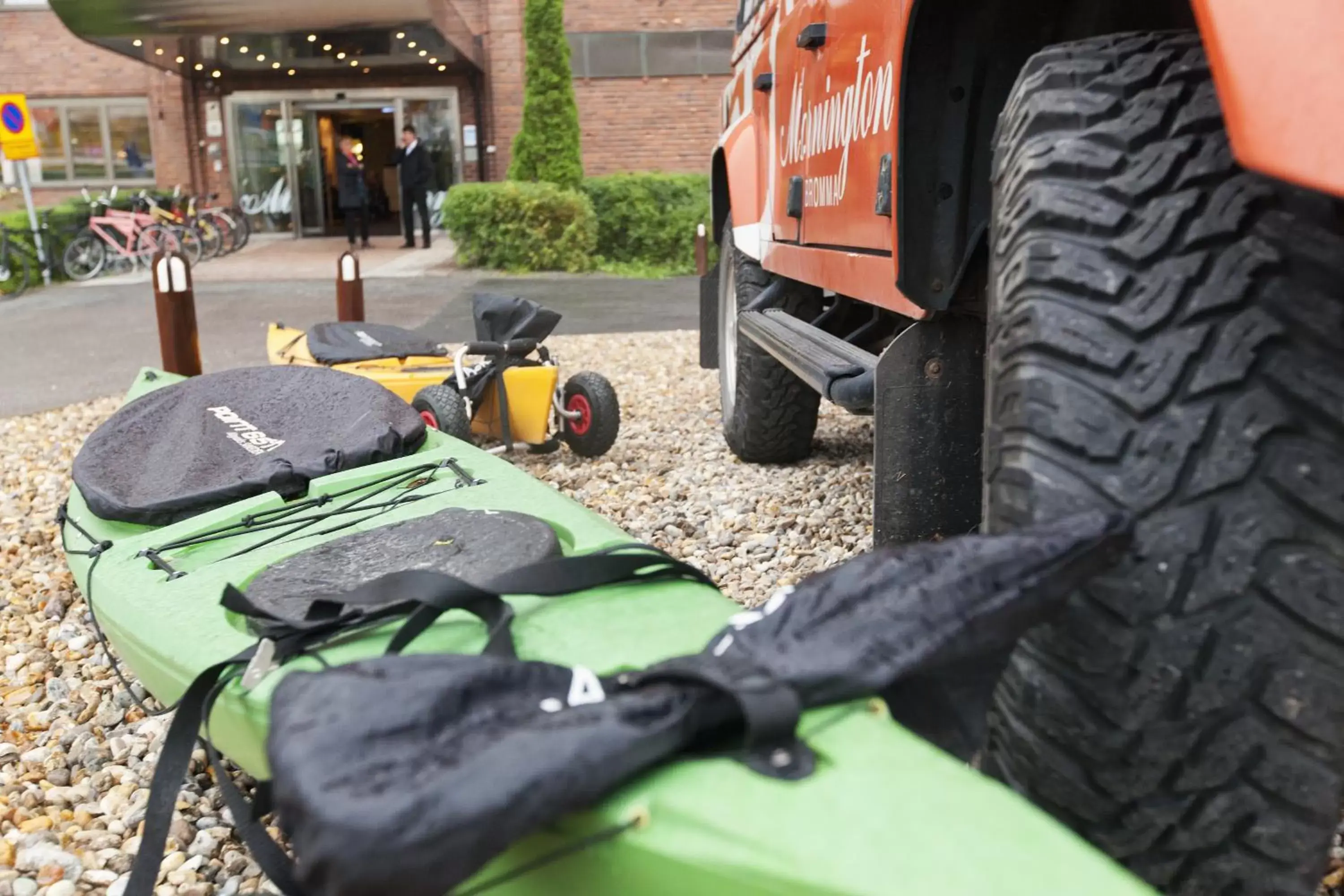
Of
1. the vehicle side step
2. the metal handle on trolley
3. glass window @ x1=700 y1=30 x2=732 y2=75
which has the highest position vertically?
glass window @ x1=700 y1=30 x2=732 y2=75

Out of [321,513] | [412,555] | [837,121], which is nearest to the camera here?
[412,555]

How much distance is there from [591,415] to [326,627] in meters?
2.86

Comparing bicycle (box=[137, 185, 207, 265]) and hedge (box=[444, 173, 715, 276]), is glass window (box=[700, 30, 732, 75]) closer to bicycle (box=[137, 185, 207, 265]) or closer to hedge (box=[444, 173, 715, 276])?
hedge (box=[444, 173, 715, 276])

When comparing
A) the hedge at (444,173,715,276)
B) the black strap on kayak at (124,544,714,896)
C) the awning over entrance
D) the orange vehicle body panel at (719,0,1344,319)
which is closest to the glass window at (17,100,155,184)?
the awning over entrance

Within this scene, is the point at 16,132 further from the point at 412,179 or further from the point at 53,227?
the point at 412,179

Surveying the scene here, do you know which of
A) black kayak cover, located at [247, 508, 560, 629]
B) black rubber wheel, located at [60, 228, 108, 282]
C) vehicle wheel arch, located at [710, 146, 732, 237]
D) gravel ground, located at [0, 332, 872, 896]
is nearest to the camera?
black kayak cover, located at [247, 508, 560, 629]

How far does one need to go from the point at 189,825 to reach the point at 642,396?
14.0ft

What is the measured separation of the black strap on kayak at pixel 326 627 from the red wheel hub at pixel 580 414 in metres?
2.71

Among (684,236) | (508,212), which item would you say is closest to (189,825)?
(508,212)

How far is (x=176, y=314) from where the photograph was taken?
435 centimetres

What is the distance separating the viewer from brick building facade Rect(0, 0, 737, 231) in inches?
671

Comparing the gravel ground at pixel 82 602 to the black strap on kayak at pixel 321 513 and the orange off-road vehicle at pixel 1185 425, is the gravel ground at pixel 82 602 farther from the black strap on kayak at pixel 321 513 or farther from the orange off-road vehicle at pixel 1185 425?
the orange off-road vehicle at pixel 1185 425

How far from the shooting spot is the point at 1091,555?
42.1 inches

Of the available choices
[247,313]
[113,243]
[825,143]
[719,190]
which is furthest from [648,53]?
[825,143]
